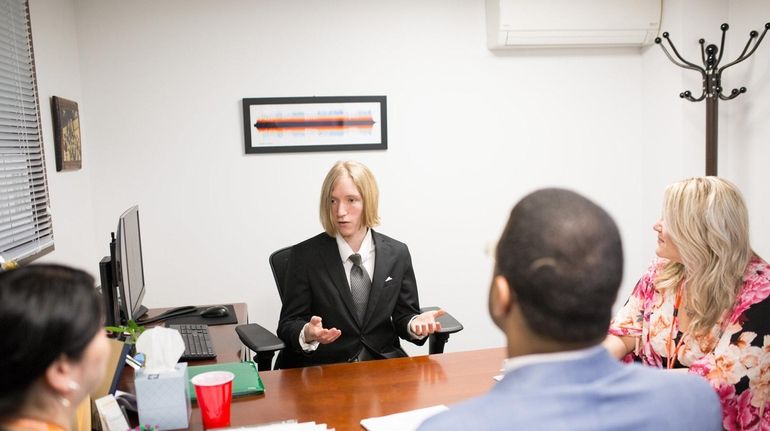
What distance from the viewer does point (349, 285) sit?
2.57 metres

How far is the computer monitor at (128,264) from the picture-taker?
225cm

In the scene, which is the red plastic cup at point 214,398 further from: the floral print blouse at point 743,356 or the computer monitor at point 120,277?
the floral print blouse at point 743,356

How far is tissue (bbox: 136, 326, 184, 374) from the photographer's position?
1.58 meters

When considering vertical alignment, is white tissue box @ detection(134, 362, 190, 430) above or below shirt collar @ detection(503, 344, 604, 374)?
below

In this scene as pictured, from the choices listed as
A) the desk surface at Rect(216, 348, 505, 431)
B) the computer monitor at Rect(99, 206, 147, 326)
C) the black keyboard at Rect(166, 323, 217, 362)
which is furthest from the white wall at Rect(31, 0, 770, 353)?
the desk surface at Rect(216, 348, 505, 431)

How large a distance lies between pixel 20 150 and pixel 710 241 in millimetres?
2422

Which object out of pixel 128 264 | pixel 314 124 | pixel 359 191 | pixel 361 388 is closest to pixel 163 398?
pixel 361 388

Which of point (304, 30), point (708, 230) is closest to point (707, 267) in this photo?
point (708, 230)

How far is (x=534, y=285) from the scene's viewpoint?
90 centimetres

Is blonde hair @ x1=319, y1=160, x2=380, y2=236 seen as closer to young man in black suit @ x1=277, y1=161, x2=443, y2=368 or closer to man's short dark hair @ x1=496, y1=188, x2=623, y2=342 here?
young man in black suit @ x1=277, y1=161, x2=443, y2=368

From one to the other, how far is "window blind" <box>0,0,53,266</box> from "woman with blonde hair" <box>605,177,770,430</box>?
216cm

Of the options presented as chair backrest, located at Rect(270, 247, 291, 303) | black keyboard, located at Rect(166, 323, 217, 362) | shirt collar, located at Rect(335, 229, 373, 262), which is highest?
shirt collar, located at Rect(335, 229, 373, 262)

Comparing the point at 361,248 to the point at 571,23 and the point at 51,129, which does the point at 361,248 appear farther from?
the point at 571,23

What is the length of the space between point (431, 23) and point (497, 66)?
469 millimetres
